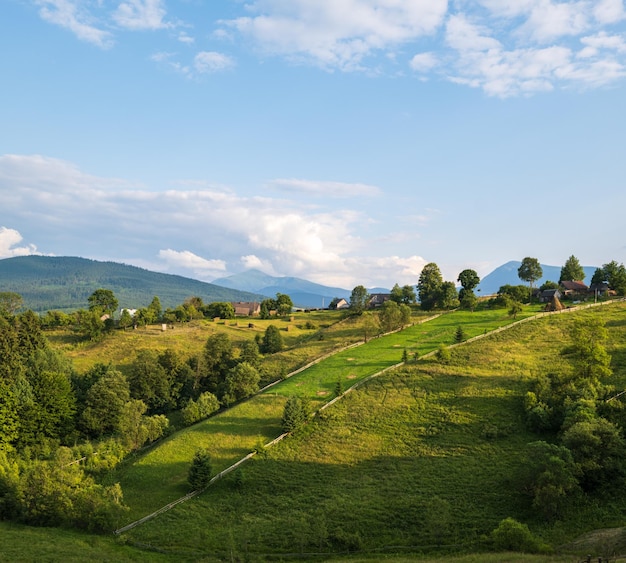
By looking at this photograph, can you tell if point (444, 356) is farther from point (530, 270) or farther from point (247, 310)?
point (247, 310)

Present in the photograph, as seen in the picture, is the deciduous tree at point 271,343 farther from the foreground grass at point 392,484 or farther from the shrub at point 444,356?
the shrub at point 444,356

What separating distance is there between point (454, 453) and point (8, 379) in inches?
2581

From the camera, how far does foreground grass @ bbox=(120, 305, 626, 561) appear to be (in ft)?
107

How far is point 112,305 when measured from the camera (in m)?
132

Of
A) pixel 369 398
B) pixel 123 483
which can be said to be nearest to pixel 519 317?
pixel 369 398

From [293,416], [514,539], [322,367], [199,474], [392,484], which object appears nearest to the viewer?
[514,539]

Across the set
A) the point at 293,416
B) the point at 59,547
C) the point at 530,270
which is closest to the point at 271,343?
the point at 293,416

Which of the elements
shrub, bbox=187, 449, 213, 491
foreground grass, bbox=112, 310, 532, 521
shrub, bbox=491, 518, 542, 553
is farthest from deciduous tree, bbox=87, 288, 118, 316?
shrub, bbox=491, 518, 542, 553

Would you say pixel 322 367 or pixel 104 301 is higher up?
pixel 104 301

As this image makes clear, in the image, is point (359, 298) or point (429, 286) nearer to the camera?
point (359, 298)

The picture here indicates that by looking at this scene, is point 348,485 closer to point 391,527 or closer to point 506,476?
point 391,527

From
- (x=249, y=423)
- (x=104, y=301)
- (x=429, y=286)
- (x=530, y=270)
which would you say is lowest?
(x=249, y=423)

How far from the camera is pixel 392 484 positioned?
4016 cm

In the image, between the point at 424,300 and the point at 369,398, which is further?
the point at 424,300
